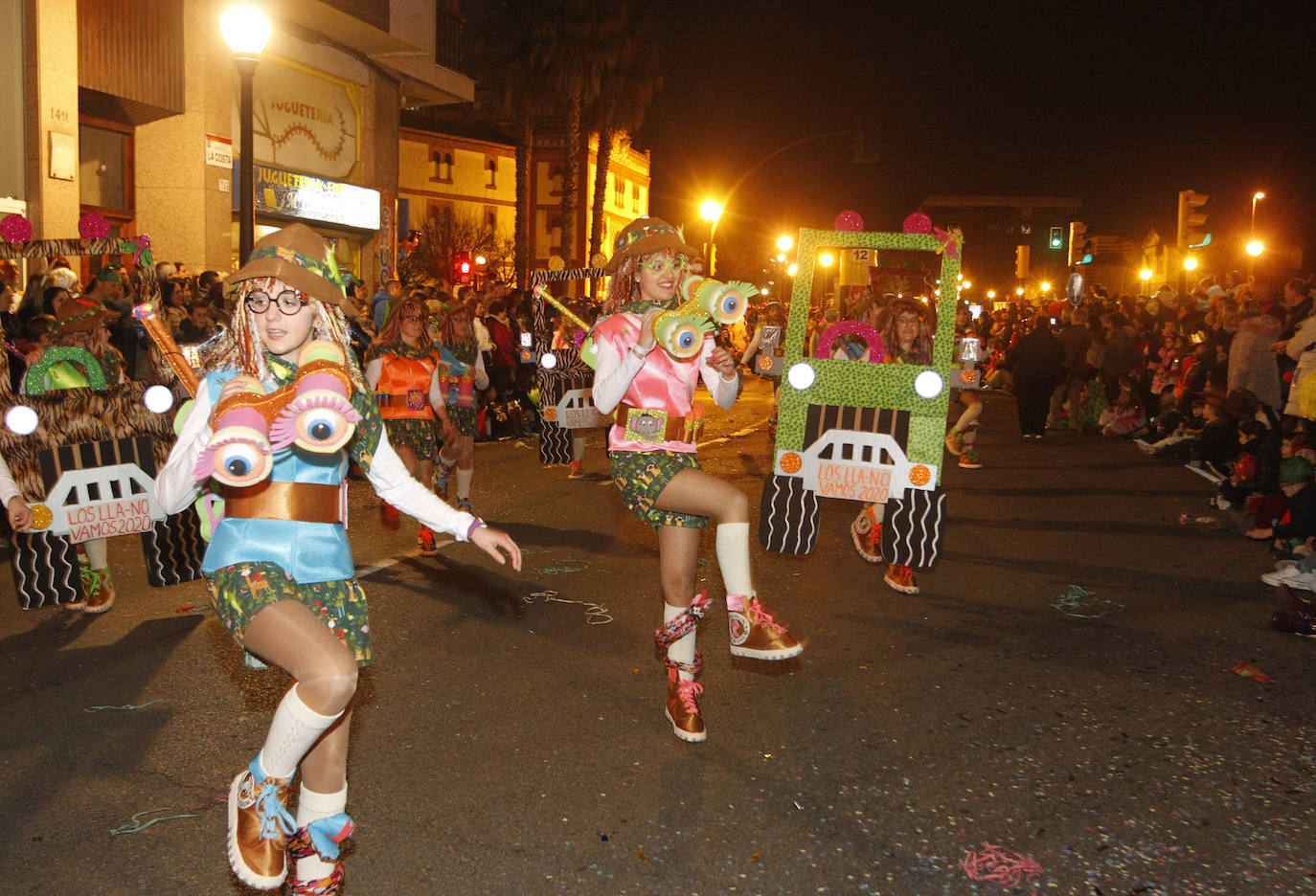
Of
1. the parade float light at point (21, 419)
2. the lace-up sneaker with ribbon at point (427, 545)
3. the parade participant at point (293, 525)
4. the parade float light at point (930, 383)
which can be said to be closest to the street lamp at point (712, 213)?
the lace-up sneaker with ribbon at point (427, 545)

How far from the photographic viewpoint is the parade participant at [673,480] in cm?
462

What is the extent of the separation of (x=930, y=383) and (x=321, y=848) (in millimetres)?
4633

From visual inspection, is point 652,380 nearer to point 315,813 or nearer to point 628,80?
point 315,813

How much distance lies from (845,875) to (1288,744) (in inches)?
91.8

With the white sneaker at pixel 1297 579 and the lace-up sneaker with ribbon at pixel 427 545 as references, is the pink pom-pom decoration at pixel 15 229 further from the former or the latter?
the white sneaker at pixel 1297 579

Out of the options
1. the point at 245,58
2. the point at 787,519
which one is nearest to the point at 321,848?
the point at 787,519

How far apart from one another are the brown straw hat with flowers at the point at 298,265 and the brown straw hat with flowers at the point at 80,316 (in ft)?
11.7

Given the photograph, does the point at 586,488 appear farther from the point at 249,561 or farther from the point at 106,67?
the point at 106,67

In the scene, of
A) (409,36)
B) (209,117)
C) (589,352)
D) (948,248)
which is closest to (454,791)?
(589,352)

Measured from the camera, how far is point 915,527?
22.3 ft

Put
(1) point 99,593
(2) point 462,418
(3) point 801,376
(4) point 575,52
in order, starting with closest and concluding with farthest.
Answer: (1) point 99,593 → (3) point 801,376 → (2) point 462,418 → (4) point 575,52

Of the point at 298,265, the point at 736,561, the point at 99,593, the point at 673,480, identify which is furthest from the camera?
the point at 99,593

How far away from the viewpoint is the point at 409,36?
2405cm

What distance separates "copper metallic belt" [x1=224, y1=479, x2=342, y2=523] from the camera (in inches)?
124
